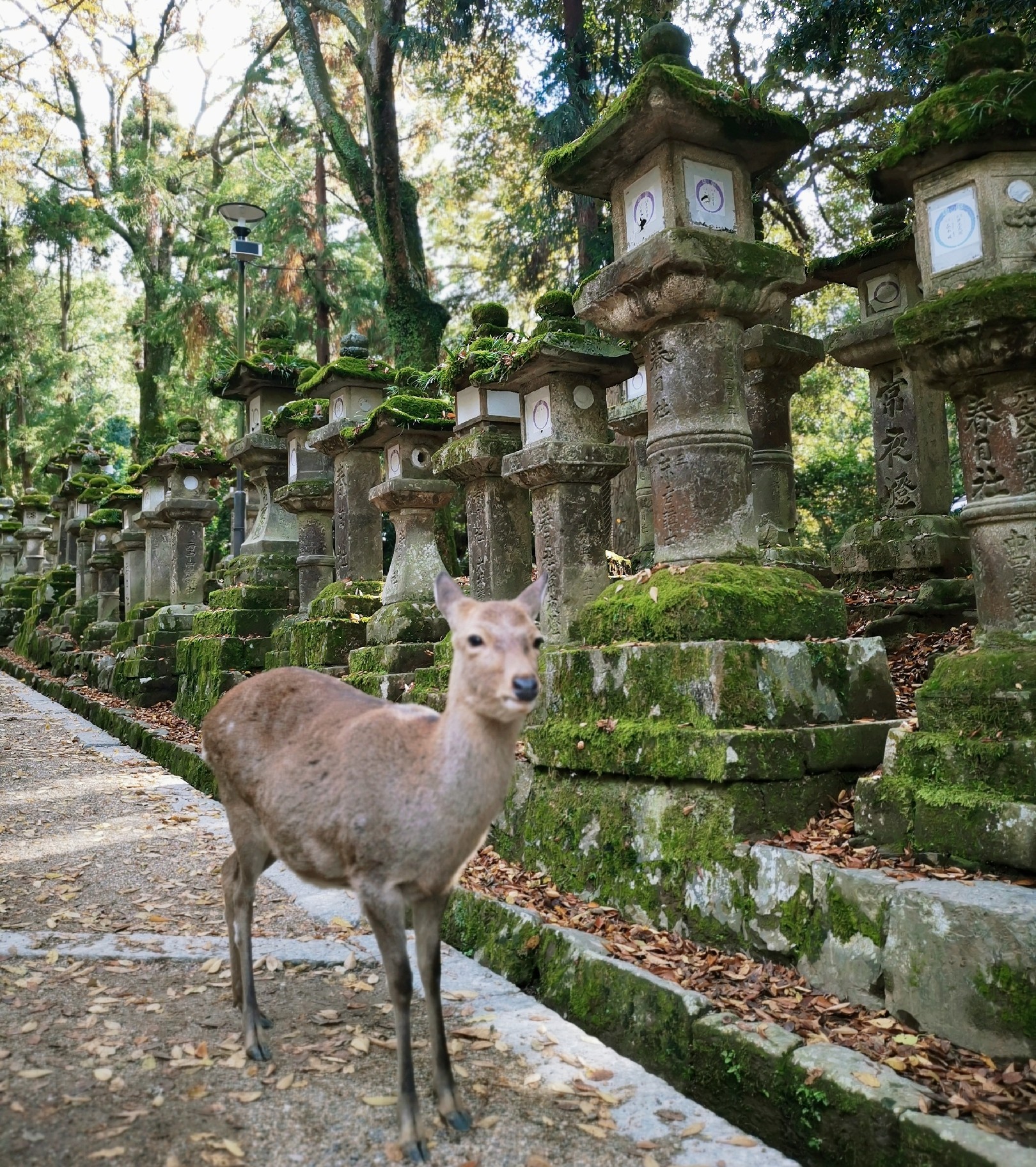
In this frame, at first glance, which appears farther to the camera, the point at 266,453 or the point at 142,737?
the point at 266,453

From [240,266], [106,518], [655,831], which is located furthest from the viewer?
[106,518]

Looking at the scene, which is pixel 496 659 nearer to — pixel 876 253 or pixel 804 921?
pixel 804 921

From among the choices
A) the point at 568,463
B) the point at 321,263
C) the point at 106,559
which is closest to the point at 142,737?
the point at 568,463

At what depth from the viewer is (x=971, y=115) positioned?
3.86m

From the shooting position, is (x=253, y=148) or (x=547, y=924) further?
(x=253, y=148)

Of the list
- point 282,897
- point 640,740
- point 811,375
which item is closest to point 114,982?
point 282,897

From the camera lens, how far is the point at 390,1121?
2.61 metres

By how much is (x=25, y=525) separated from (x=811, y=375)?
73.6 ft

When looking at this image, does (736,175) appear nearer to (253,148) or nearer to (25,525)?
(253,148)

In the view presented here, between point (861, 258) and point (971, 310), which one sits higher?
point (861, 258)

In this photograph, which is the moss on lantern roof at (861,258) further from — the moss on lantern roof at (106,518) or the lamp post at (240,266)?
the moss on lantern roof at (106,518)

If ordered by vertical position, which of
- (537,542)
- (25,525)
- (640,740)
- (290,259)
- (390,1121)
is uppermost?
(290,259)

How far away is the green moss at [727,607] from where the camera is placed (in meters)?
4.46

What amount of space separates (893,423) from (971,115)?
4.04 meters
